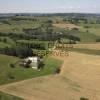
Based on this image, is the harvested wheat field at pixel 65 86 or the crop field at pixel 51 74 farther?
the crop field at pixel 51 74

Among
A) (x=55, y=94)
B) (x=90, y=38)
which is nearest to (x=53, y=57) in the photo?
(x=55, y=94)

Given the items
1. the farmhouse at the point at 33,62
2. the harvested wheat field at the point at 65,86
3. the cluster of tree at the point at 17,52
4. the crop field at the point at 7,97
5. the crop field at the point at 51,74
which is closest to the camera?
the crop field at the point at 7,97

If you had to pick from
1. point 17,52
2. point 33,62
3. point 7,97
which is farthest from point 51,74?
point 17,52

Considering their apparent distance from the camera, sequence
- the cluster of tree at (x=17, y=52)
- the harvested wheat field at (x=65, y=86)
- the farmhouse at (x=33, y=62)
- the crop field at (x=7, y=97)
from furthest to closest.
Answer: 1. the cluster of tree at (x=17, y=52)
2. the farmhouse at (x=33, y=62)
3. the harvested wheat field at (x=65, y=86)
4. the crop field at (x=7, y=97)

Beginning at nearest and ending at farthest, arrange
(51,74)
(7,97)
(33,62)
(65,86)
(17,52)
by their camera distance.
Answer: (7,97) → (65,86) → (51,74) → (33,62) → (17,52)

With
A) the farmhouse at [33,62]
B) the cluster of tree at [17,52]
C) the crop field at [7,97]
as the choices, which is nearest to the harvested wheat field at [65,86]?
the crop field at [7,97]

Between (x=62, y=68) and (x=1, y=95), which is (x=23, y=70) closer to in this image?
(x=62, y=68)

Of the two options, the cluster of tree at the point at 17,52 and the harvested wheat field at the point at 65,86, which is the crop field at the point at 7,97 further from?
the cluster of tree at the point at 17,52

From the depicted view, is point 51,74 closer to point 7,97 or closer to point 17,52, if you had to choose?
point 7,97
